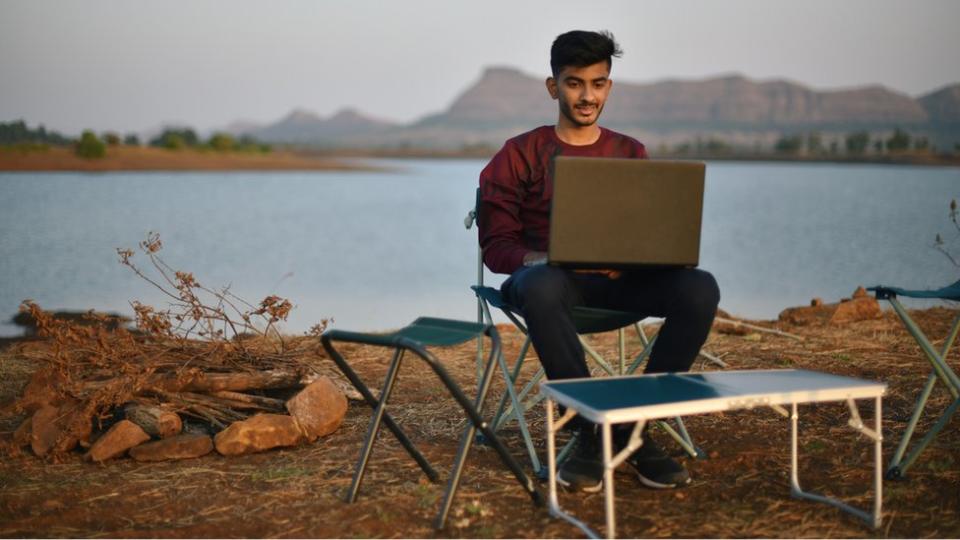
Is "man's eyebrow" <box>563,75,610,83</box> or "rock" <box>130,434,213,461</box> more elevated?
"man's eyebrow" <box>563,75,610,83</box>

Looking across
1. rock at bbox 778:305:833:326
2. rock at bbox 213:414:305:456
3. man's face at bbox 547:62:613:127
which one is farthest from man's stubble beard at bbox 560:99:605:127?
rock at bbox 778:305:833:326

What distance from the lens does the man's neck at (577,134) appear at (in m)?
3.58

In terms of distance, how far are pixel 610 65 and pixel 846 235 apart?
16.1 m

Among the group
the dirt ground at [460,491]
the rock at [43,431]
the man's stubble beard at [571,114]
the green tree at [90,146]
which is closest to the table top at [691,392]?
the dirt ground at [460,491]

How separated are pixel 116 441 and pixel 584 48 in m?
2.31

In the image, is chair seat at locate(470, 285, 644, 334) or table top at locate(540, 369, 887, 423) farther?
chair seat at locate(470, 285, 644, 334)

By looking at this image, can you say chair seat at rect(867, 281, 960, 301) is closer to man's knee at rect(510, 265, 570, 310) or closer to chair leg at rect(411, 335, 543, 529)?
man's knee at rect(510, 265, 570, 310)

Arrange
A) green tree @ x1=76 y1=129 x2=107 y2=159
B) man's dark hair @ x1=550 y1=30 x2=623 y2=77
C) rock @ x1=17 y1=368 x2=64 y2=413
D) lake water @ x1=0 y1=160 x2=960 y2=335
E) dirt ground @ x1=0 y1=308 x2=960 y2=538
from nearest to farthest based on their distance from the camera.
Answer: dirt ground @ x1=0 y1=308 x2=960 y2=538 → man's dark hair @ x1=550 y1=30 x2=623 y2=77 → rock @ x1=17 y1=368 x2=64 y2=413 → lake water @ x1=0 y1=160 x2=960 y2=335 → green tree @ x1=76 y1=129 x2=107 y2=159

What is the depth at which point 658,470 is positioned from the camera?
3025 millimetres

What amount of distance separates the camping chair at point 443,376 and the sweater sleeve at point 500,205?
1.53ft

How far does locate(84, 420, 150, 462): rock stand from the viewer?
352 cm

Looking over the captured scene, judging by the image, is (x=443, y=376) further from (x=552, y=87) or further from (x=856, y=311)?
(x=856, y=311)

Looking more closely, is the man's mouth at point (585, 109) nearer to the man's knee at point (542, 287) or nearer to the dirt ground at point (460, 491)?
the man's knee at point (542, 287)

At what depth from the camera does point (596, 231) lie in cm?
285
